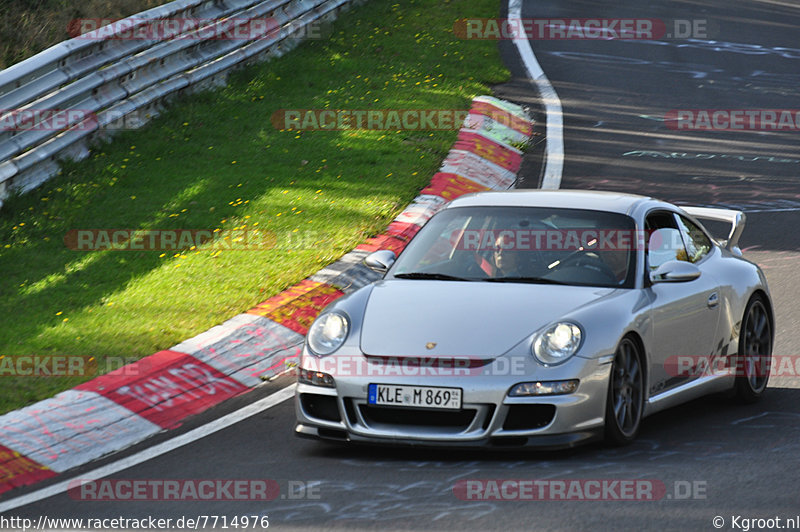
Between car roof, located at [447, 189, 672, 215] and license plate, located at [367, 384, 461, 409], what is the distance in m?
1.78

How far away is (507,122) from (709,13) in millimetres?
10996

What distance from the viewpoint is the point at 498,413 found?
629cm

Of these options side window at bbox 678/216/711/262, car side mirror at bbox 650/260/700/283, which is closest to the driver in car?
car side mirror at bbox 650/260/700/283

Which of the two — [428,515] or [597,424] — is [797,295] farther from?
[428,515]

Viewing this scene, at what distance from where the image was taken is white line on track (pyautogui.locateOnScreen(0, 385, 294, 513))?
6191mm

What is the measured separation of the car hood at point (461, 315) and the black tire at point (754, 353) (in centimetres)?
142

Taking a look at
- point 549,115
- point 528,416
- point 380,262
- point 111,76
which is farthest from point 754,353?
point 549,115

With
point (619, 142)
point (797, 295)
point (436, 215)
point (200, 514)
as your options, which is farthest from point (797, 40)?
point (200, 514)

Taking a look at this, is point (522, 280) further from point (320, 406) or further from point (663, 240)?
point (320, 406)

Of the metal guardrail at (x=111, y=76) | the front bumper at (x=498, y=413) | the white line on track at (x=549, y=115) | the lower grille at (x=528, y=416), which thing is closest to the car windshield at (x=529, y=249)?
the front bumper at (x=498, y=413)

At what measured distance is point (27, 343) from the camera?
851 centimetres

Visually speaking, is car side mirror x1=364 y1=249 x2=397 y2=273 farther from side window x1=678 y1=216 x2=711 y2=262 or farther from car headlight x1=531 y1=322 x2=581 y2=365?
side window x1=678 y1=216 x2=711 y2=262

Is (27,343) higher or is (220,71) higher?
(220,71)

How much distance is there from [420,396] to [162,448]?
1569 mm
